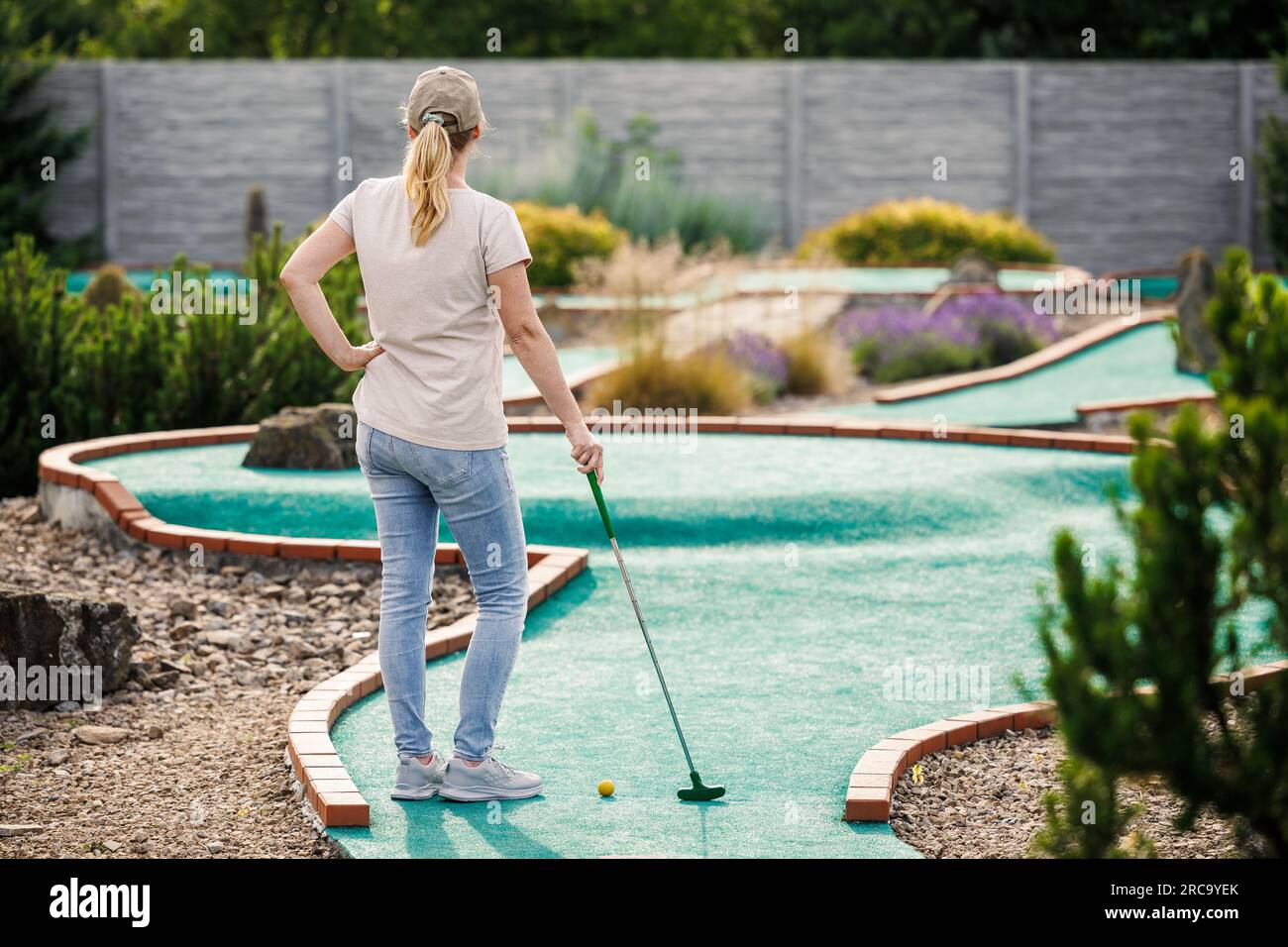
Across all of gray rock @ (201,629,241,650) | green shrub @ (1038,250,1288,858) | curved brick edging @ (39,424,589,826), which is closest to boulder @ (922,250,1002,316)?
curved brick edging @ (39,424,589,826)

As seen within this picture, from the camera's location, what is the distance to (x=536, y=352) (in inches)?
150

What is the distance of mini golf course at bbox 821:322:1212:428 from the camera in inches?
421

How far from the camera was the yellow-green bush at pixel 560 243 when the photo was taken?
15492 millimetres

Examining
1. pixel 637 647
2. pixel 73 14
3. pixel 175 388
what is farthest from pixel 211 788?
pixel 73 14

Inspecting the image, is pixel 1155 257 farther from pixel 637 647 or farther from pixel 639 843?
pixel 639 843

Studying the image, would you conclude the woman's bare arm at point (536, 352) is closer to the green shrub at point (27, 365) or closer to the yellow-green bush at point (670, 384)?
the green shrub at point (27, 365)

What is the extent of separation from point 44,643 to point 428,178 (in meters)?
2.18

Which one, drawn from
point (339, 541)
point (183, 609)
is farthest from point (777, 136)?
point (183, 609)

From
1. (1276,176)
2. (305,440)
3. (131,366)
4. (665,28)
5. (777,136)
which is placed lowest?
(305,440)

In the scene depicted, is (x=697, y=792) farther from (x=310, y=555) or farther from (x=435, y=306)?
(x=310, y=555)

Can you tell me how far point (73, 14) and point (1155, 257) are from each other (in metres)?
14.8

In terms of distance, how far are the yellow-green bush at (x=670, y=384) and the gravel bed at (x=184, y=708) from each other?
3898 millimetres

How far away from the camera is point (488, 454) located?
12.6ft

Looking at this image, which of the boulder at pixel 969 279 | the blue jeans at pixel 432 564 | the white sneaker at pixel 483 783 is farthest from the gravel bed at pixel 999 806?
the boulder at pixel 969 279
